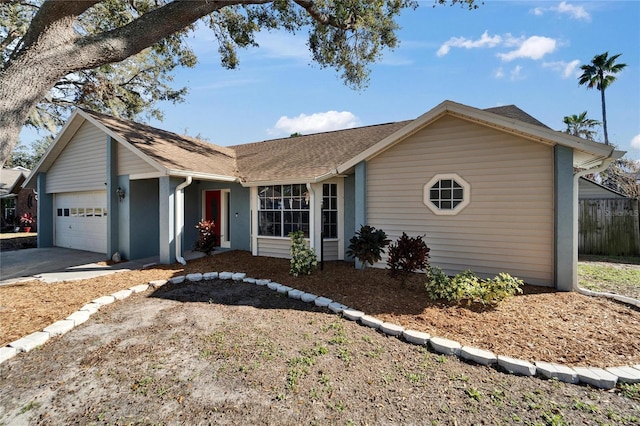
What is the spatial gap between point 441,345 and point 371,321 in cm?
111

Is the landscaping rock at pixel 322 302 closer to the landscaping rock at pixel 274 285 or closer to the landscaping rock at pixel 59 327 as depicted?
the landscaping rock at pixel 274 285

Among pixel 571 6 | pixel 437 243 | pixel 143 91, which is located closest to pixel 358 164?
pixel 437 243

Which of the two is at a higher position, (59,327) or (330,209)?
(330,209)

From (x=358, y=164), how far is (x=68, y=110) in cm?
2032

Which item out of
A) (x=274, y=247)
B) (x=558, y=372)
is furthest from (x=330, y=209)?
(x=558, y=372)

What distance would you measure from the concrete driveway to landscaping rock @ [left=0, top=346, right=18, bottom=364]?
4.32 meters

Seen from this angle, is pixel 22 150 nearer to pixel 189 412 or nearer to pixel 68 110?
pixel 68 110

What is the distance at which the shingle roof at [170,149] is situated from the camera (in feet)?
29.7

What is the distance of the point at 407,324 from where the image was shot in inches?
175

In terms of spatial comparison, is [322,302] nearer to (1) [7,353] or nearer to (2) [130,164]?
(1) [7,353]

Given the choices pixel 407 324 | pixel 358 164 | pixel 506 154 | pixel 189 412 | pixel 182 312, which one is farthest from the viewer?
pixel 358 164

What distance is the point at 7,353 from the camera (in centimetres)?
366

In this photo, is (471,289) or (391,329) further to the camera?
(471,289)

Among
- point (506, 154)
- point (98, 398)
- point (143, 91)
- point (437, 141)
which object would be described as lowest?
point (98, 398)
